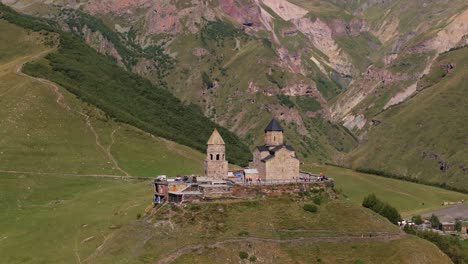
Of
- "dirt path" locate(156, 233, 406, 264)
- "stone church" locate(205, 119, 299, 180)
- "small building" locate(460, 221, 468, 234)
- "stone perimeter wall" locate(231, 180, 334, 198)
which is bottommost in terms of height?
"small building" locate(460, 221, 468, 234)

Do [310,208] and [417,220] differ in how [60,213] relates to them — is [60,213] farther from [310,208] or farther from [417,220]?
[417,220]

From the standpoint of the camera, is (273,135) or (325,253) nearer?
(325,253)

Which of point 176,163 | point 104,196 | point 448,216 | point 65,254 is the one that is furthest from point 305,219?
point 448,216

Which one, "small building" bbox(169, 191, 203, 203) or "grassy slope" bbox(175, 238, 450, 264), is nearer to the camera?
"grassy slope" bbox(175, 238, 450, 264)

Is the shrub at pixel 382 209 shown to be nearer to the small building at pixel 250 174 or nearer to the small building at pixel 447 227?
the small building at pixel 250 174

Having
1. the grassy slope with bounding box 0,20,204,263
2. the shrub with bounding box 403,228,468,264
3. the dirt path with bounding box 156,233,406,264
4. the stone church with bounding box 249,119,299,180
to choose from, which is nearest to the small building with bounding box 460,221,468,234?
the shrub with bounding box 403,228,468,264

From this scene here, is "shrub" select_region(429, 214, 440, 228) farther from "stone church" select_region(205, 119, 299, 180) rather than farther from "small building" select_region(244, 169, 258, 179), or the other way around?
"small building" select_region(244, 169, 258, 179)

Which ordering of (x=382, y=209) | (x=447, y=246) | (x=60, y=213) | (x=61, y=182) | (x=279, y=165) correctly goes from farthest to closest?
(x=61, y=182) → (x=382, y=209) → (x=447, y=246) → (x=279, y=165) → (x=60, y=213)

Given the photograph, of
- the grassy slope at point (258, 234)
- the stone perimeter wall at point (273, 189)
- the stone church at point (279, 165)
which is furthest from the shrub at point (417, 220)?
the grassy slope at point (258, 234)

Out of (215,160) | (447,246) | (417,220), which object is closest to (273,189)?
(215,160)
